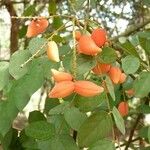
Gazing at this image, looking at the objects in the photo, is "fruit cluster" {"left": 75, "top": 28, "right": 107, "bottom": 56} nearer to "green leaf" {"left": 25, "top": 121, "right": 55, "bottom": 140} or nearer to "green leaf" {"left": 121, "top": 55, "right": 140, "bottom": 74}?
"green leaf" {"left": 121, "top": 55, "right": 140, "bottom": 74}

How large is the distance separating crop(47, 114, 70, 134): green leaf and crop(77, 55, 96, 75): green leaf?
0.60 ft

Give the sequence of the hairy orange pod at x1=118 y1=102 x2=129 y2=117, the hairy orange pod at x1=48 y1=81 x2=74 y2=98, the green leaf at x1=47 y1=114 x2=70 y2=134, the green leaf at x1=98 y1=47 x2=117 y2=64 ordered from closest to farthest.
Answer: the hairy orange pod at x1=48 y1=81 x2=74 y2=98 → the green leaf at x1=98 y1=47 x2=117 y2=64 → the green leaf at x1=47 y1=114 x2=70 y2=134 → the hairy orange pod at x1=118 y1=102 x2=129 y2=117

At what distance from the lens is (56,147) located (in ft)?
3.02

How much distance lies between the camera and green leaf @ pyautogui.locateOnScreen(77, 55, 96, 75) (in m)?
0.83

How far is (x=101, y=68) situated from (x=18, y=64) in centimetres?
17

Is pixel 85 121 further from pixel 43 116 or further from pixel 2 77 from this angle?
pixel 43 116

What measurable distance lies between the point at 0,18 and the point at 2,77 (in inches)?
72.1

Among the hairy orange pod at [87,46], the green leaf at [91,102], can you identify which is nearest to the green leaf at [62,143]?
the green leaf at [91,102]

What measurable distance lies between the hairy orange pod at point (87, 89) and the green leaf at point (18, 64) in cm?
15

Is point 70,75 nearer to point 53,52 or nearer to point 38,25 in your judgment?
point 53,52

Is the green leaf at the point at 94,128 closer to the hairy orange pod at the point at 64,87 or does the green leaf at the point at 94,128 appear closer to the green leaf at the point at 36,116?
the hairy orange pod at the point at 64,87

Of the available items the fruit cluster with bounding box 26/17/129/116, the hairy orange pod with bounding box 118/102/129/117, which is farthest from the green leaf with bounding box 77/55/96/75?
the hairy orange pod with bounding box 118/102/129/117

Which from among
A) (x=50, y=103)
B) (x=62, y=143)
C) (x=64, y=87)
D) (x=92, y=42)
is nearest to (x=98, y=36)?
(x=92, y=42)

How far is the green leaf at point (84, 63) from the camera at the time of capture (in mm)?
826
